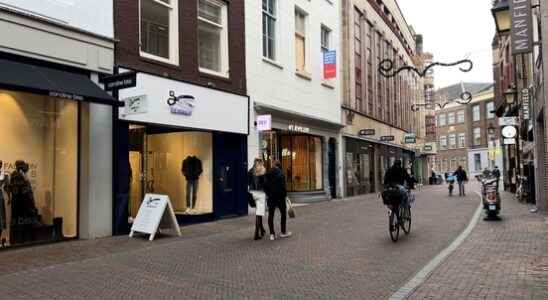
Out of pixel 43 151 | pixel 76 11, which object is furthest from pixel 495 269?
pixel 76 11

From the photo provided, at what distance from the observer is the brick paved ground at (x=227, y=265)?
21.9 feet

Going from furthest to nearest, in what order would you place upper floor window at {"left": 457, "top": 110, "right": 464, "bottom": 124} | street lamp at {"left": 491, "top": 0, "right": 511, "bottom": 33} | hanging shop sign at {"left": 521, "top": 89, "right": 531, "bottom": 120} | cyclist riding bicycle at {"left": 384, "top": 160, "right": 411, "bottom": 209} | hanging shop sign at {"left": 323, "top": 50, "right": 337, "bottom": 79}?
upper floor window at {"left": 457, "top": 110, "right": 464, "bottom": 124} → hanging shop sign at {"left": 323, "top": 50, "right": 337, "bottom": 79} → hanging shop sign at {"left": 521, "top": 89, "right": 531, "bottom": 120} → cyclist riding bicycle at {"left": 384, "top": 160, "right": 411, "bottom": 209} → street lamp at {"left": 491, "top": 0, "right": 511, "bottom": 33}

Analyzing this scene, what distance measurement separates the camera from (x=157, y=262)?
8.74m

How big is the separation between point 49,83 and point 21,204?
2607 millimetres

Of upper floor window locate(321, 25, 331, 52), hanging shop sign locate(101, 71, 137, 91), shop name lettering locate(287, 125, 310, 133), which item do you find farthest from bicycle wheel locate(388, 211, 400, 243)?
upper floor window locate(321, 25, 331, 52)

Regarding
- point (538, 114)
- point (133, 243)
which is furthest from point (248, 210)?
point (538, 114)

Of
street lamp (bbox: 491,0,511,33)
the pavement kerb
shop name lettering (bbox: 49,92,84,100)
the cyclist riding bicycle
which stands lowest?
the pavement kerb

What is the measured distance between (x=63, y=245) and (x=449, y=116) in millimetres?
74950

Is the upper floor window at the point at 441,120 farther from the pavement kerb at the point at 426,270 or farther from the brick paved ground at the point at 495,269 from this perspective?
the pavement kerb at the point at 426,270

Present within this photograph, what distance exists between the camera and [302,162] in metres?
23.3

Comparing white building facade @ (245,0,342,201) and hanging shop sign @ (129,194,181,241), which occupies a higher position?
white building facade @ (245,0,342,201)

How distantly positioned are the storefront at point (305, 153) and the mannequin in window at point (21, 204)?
31.4 ft

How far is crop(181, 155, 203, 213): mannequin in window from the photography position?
15.3m

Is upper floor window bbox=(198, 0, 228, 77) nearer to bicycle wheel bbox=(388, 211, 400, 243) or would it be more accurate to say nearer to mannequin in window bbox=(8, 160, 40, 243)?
mannequin in window bbox=(8, 160, 40, 243)
